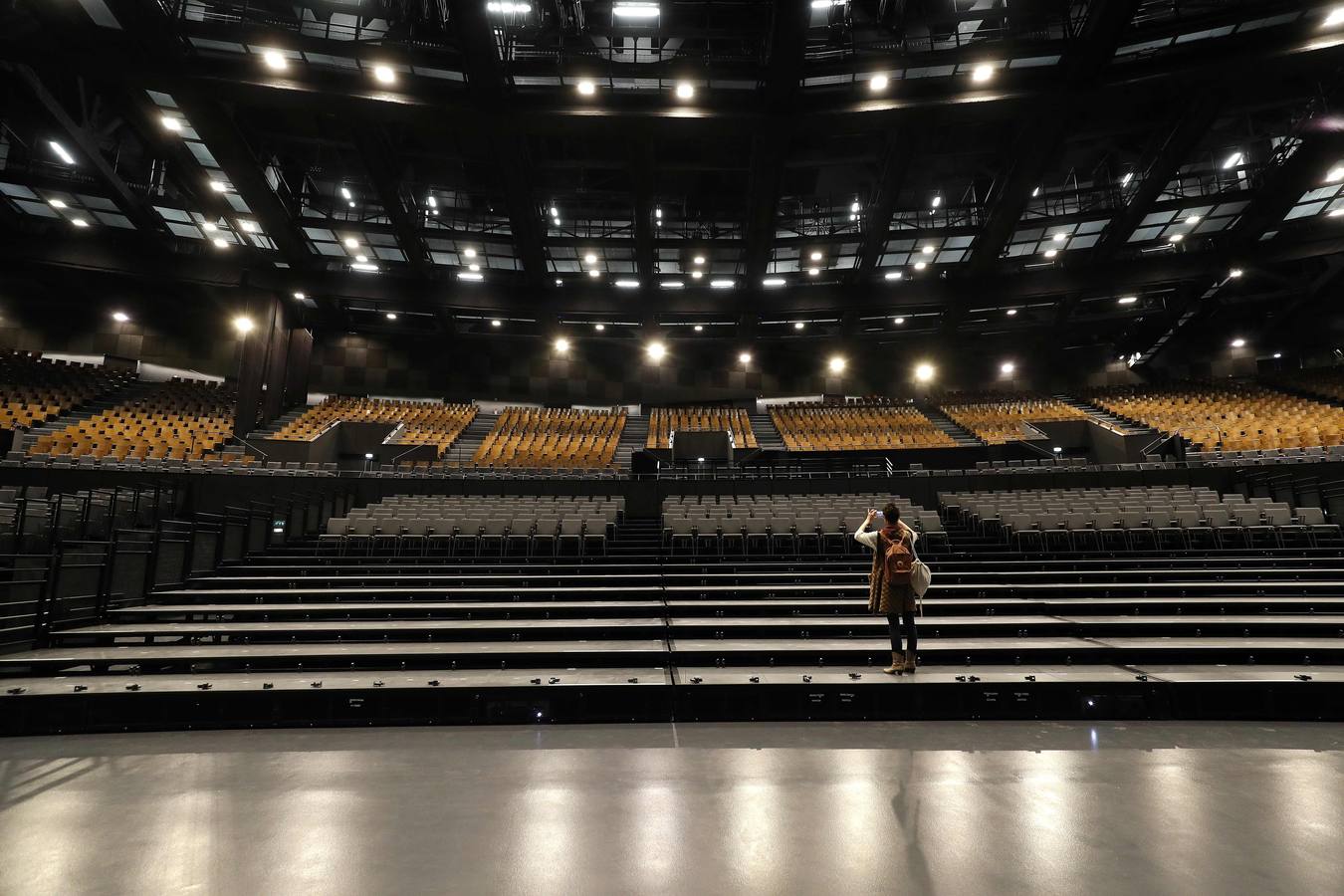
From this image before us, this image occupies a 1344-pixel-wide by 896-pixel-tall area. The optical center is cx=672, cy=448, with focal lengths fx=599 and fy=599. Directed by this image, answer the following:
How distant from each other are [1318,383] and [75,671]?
90.1 feet

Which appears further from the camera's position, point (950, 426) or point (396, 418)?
point (950, 426)

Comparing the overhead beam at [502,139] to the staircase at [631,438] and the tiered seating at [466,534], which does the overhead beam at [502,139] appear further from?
the tiered seating at [466,534]

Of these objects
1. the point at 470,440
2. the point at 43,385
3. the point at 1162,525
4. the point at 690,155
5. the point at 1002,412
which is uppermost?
the point at 690,155

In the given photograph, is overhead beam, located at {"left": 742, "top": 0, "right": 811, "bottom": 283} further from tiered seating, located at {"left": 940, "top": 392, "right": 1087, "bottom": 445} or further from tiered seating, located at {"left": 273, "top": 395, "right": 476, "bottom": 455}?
tiered seating, located at {"left": 273, "top": 395, "right": 476, "bottom": 455}

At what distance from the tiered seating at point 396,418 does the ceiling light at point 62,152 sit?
7.51m

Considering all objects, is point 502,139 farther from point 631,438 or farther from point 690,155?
point 631,438

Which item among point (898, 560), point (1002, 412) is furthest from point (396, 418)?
point (1002, 412)

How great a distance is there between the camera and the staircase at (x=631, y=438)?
16500 millimetres

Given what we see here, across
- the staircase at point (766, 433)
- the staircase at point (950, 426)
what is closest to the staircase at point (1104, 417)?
the staircase at point (950, 426)

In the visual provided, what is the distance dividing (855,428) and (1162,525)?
10.00 metres

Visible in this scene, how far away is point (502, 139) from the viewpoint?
43.3 ft

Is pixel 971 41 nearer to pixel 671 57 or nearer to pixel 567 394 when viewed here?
pixel 671 57

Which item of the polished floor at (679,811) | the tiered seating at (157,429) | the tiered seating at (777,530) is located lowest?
the polished floor at (679,811)

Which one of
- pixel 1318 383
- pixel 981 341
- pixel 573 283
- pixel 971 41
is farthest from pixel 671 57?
pixel 1318 383
